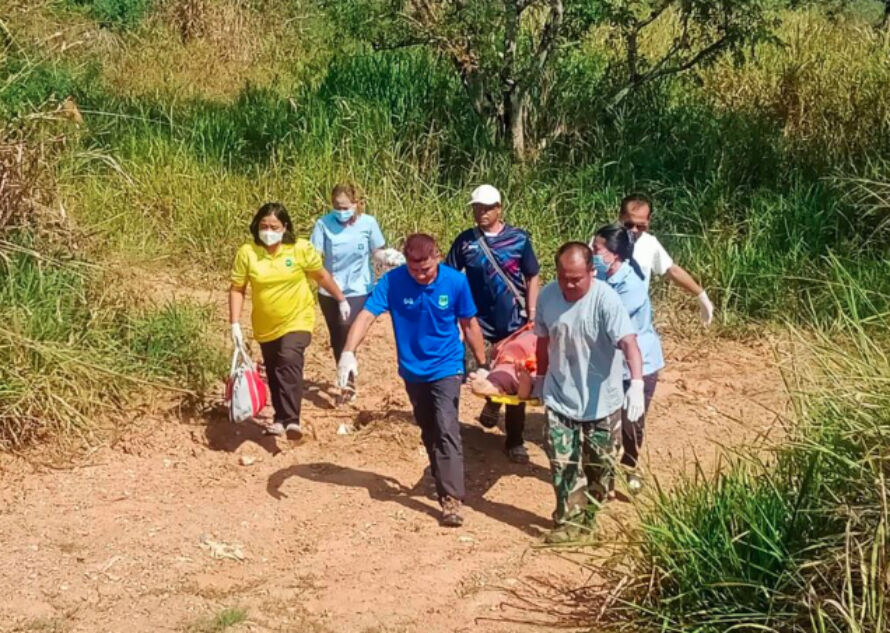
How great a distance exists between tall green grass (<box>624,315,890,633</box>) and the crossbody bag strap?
2254mm

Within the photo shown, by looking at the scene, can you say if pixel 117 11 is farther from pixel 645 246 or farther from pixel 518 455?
pixel 645 246

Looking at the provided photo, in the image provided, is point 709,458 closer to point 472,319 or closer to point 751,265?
point 472,319

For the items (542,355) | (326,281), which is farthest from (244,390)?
(542,355)

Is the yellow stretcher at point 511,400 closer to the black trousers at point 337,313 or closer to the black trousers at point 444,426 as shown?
the black trousers at point 444,426

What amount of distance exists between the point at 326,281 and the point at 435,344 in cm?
134

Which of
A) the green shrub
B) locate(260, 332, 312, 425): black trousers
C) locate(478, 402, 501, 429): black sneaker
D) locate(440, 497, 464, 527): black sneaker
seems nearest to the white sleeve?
locate(478, 402, 501, 429): black sneaker

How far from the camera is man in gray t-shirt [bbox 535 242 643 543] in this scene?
5590 mm

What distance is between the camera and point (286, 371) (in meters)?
7.14

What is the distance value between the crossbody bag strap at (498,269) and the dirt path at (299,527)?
1.01 m

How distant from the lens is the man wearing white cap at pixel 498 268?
690 cm

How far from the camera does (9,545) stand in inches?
238

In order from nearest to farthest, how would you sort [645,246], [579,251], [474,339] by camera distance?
[579,251] → [474,339] → [645,246]

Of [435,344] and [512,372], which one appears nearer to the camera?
[435,344]

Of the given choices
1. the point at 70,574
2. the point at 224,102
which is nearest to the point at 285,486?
the point at 70,574
